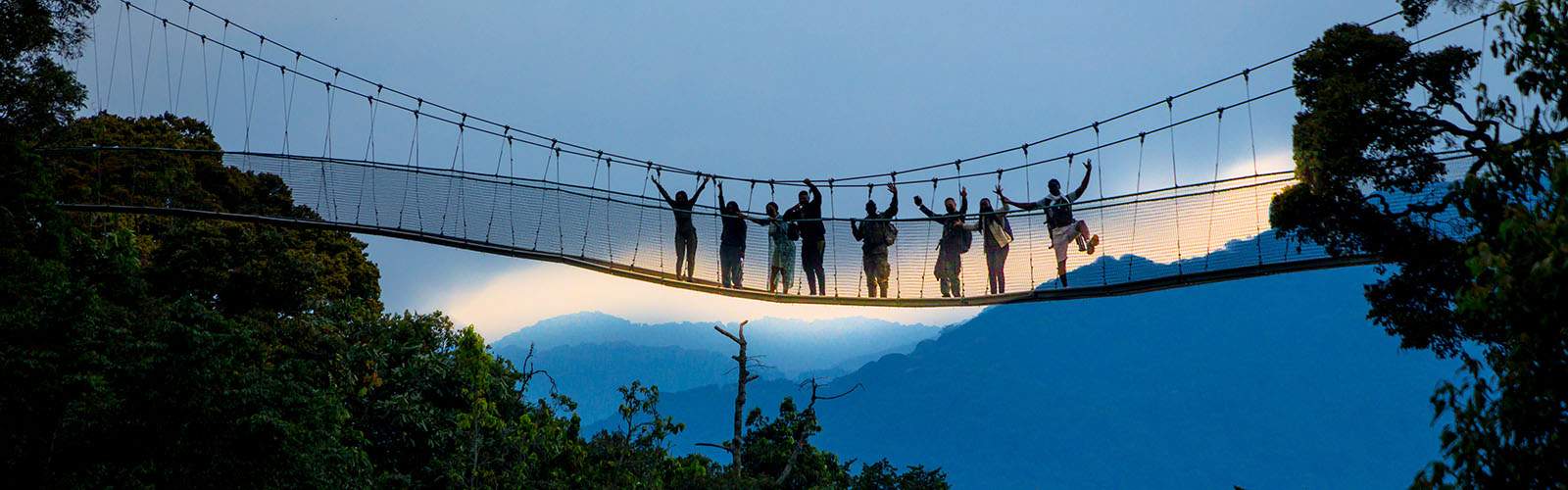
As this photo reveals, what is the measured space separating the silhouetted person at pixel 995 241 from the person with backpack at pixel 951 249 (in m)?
0.14

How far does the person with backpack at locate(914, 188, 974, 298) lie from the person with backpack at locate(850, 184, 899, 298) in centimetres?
61

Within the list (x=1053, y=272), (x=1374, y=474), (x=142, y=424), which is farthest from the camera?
(x=1374, y=474)

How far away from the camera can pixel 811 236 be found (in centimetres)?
1956

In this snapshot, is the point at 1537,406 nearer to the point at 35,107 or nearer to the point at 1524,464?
the point at 1524,464

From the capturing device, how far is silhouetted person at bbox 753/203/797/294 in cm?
1962

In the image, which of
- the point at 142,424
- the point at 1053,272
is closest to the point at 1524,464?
the point at 1053,272

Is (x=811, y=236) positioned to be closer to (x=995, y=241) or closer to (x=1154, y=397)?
(x=995, y=241)

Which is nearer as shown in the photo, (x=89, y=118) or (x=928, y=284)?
(x=928, y=284)

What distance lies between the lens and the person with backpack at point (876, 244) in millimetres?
19375

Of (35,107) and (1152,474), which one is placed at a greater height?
(35,107)

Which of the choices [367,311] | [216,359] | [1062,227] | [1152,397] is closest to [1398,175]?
[1062,227]

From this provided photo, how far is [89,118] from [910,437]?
145 metres

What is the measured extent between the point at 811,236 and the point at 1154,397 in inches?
6025

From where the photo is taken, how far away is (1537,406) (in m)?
9.03
